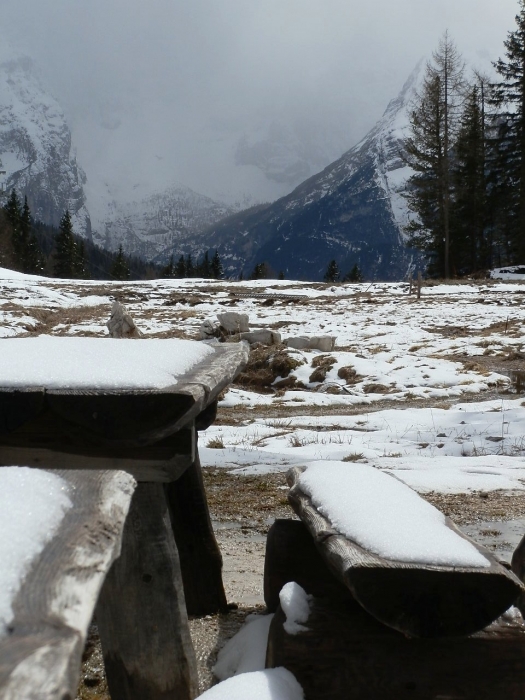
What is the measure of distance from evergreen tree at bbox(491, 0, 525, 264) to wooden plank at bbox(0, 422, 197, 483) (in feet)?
126

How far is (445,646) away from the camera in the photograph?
1924 millimetres

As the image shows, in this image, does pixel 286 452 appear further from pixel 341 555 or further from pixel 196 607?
pixel 341 555

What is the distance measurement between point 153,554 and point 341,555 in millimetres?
754

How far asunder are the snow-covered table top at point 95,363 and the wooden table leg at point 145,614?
17.3 inches

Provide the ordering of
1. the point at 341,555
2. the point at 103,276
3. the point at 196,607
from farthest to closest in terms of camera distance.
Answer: the point at 103,276
the point at 196,607
the point at 341,555

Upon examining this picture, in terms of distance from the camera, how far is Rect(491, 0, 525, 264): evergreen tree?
3738cm

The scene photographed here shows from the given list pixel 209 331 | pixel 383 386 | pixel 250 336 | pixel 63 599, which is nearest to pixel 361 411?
pixel 383 386

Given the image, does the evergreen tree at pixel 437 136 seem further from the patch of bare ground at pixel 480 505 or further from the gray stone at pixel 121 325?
the patch of bare ground at pixel 480 505

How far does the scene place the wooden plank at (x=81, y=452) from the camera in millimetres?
2023

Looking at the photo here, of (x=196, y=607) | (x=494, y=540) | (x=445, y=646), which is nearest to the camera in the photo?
(x=445, y=646)

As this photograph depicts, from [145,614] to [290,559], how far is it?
0.72 meters

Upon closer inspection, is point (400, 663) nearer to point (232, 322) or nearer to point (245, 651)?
point (245, 651)

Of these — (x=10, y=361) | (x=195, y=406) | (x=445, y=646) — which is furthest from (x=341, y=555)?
(x=10, y=361)

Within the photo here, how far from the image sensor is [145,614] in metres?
2.20
